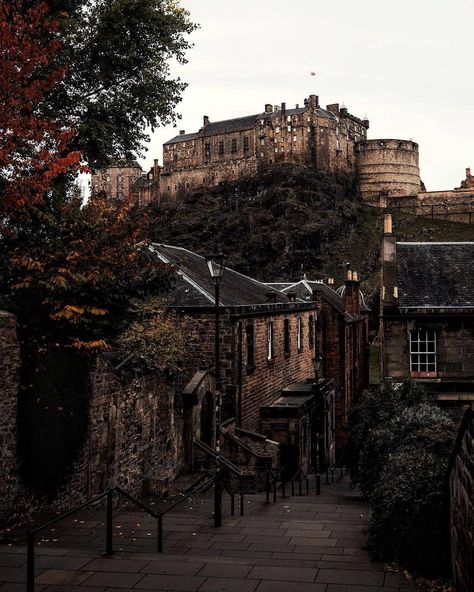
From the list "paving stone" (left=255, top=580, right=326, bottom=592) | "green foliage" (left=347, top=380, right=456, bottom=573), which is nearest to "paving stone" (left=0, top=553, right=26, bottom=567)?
"paving stone" (left=255, top=580, right=326, bottom=592)

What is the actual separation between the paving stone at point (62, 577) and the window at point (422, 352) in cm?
1962

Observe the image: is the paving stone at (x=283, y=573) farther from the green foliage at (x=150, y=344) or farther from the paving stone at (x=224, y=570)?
the green foliage at (x=150, y=344)

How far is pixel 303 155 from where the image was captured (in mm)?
109688

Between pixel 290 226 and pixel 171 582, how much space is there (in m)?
93.0

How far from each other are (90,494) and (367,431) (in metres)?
8.44

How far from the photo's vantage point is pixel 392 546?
9.28m

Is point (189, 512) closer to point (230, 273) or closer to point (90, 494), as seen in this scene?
point (90, 494)

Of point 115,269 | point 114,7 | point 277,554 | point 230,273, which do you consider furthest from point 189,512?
point 230,273

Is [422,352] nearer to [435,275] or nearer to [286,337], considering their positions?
[435,275]

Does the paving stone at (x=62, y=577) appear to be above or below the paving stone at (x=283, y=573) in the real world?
above

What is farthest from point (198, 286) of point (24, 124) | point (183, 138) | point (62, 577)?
point (183, 138)

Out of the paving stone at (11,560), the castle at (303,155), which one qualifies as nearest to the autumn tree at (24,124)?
the paving stone at (11,560)

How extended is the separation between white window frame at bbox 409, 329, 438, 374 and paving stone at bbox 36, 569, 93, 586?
19636mm

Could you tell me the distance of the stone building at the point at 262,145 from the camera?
110m
